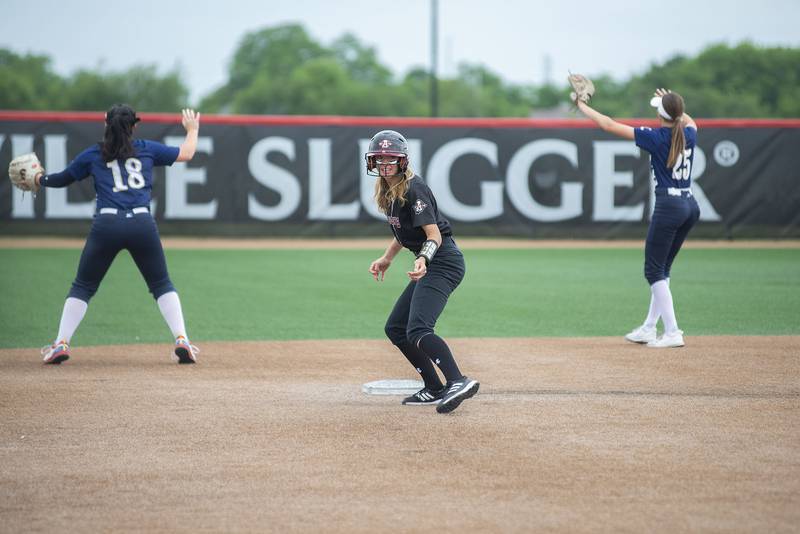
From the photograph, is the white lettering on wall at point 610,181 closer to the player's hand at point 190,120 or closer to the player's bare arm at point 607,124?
the player's bare arm at point 607,124

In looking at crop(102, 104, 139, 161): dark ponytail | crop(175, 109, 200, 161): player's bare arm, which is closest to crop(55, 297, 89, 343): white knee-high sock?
crop(102, 104, 139, 161): dark ponytail

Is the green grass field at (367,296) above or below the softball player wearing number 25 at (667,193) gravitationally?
below

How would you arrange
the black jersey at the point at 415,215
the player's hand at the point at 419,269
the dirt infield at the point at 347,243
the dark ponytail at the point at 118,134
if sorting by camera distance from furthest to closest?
the dirt infield at the point at 347,243 → the dark ponytail at the point at 118,134 → the black jersey at the point at 415,215 → the player's hand at the point at 419,269

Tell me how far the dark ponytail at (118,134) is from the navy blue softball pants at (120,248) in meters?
0.46

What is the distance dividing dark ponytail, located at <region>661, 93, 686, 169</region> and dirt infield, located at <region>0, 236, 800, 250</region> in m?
11.5

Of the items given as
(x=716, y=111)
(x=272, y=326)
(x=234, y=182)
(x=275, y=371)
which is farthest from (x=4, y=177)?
(x=716, y=111)

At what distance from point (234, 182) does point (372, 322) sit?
10940 millimetres

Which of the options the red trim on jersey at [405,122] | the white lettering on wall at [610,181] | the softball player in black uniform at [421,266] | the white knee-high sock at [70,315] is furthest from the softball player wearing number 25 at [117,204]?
the white lettering on wall at [610,181]

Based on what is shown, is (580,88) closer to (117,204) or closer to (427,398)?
Result: (427,398)

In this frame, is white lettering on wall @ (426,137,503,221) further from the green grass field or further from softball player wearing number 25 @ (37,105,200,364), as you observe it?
softball player wearing number 25 @ (37,105,200,364)

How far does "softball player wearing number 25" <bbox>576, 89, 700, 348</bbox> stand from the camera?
28.9 feet

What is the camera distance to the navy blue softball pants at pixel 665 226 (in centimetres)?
898

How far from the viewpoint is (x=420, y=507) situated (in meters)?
4.57

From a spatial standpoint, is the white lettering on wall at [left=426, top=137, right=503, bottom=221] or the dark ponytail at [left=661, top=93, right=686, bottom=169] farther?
the white lettering on wall at [left=426, top=137, right=503, bottom=221]
